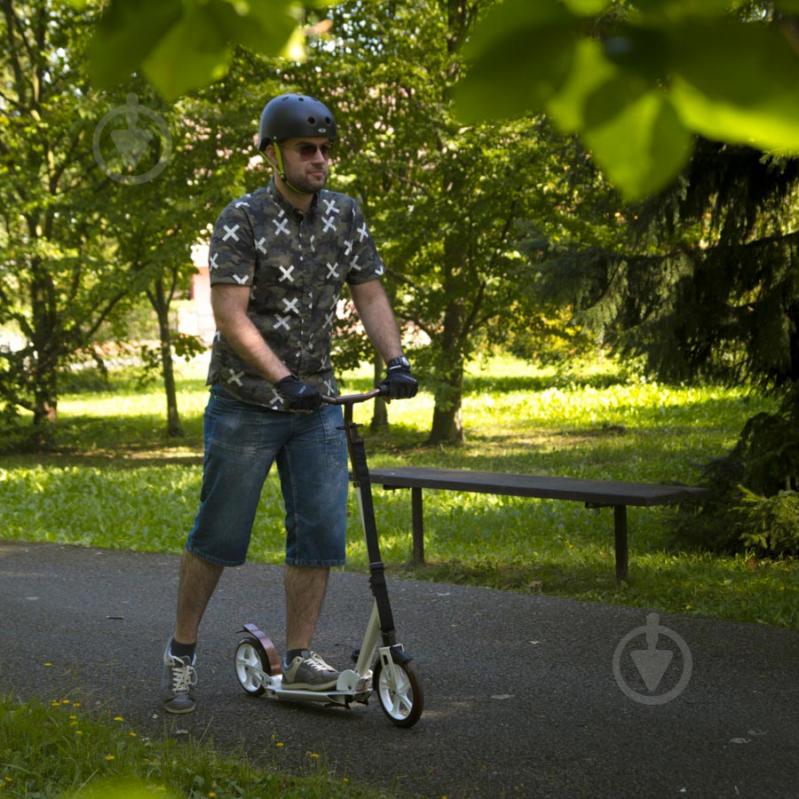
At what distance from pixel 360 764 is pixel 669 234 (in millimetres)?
5920

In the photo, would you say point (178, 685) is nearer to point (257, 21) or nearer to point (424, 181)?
point (257, 21)

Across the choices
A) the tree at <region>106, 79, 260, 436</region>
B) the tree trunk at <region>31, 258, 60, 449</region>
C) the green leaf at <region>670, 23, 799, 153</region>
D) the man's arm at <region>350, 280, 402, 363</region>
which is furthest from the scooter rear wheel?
the tree trunk at <region>31, 258, 60, 449</region>

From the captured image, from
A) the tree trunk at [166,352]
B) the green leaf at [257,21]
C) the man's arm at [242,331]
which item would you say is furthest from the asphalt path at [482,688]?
the tree trunk at [166,352]

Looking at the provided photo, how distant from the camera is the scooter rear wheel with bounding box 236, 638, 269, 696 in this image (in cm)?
501

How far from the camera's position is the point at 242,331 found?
4504mm

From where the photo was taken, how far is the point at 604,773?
167 inches

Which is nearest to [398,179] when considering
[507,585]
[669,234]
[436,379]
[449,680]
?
[436,379]

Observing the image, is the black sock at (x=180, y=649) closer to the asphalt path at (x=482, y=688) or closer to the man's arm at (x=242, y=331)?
the asphalt path at (x=482, y=688)

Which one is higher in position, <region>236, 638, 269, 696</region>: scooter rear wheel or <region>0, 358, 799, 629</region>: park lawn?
<region>236, 638, 269, 696</region>: scooter rear wheel

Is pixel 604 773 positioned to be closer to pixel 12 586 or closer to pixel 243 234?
pixel 243 234

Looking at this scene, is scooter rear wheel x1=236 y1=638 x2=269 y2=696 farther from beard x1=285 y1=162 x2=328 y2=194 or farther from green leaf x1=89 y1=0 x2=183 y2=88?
green leaf x1=89 y1=0 x2=183 y2=88

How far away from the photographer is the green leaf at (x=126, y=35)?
1162 mm

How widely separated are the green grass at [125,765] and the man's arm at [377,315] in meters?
1.35

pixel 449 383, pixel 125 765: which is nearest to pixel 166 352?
pixel 449 383
